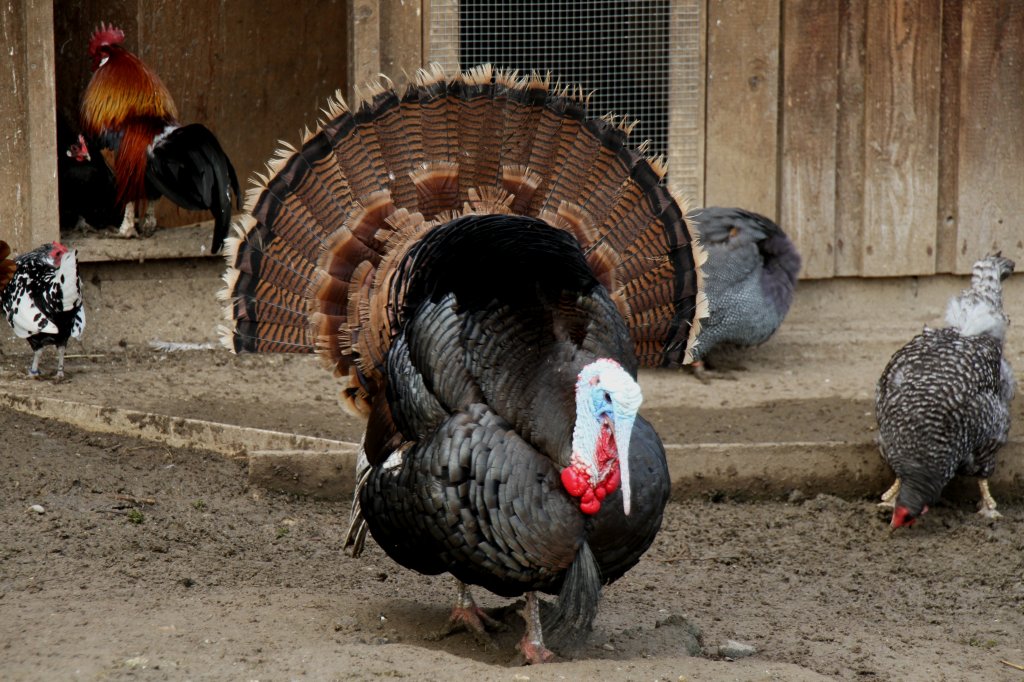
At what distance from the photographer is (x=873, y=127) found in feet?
25.8

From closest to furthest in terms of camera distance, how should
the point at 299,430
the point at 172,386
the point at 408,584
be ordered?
the point at 408,584 < the point at 299,430 < the point at 172,386

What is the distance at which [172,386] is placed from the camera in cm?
676

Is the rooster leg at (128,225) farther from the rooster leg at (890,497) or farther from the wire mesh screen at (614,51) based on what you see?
the rooster leg at (890,497)

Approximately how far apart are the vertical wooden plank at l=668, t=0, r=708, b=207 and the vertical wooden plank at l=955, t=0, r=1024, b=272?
1.61 m

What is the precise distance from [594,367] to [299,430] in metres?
2.97

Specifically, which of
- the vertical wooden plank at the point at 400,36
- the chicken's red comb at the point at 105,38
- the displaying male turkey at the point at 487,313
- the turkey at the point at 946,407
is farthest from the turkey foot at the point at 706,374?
the chicken's red comb at the point at 105,38

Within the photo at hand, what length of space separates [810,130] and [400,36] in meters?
2.53

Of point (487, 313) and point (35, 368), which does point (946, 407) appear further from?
point (35, 368)

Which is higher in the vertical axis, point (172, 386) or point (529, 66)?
point (529, 66)

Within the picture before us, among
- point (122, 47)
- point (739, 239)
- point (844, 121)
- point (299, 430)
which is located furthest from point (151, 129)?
point (844, 121)

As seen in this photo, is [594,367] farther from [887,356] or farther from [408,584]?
[887,356]

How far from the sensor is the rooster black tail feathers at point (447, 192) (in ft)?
15.1

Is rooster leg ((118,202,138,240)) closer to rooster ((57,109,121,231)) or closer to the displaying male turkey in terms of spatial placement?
rooster ((57,109,121,231))

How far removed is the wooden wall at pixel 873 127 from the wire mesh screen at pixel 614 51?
0.49 ft
